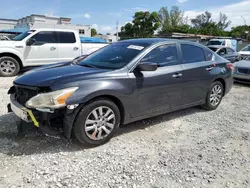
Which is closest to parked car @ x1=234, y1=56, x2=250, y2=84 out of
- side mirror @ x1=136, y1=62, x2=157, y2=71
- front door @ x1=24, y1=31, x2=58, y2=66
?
side mirror @ x1=136, y1=62, x2=157, y2=71

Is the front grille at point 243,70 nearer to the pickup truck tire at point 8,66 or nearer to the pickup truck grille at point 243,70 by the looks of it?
the pickup truck grille at point 243,70

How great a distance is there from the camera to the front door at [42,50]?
844 cm

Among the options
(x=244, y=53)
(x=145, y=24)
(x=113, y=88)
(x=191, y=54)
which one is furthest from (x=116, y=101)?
(x=145, y=24)

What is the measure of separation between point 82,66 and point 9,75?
5587 millimetres

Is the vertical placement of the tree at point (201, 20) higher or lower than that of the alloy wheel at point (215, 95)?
higher

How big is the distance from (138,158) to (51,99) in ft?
4.55

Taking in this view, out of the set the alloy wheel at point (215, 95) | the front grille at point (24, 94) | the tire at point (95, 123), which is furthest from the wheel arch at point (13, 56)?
the alloy wheel at point (215, 95)

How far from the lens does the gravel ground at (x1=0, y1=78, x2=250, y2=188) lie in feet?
8.71

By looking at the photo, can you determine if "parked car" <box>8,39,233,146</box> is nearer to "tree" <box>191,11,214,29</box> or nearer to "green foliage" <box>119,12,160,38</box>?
"green foliage" <box>119,12,160,38</box>

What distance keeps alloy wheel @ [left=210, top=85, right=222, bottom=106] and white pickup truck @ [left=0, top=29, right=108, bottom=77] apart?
5.99 metres

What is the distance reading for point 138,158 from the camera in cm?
312

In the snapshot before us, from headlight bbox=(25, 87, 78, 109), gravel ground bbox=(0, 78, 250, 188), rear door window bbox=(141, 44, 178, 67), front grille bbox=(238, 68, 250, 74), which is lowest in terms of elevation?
gravel ground bbox=(0, 78, 250, 188)

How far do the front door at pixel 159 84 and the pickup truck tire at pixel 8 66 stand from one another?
20.3 feet

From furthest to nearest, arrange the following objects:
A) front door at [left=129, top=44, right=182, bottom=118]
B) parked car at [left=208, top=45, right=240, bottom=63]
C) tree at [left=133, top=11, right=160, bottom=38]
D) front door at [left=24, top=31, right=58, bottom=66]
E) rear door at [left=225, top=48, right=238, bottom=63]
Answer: tree at [left=133, top=11, right=160, bottom=38] < rear door at [left=225, top=48, right=238, bottom=63] < parked car at [left=208, top=45, right=240, bottom=63] < front door at [left=24, top=31, right=58, bottom=66] < front door at [left=129, top=44, right=182, bottom=118]
